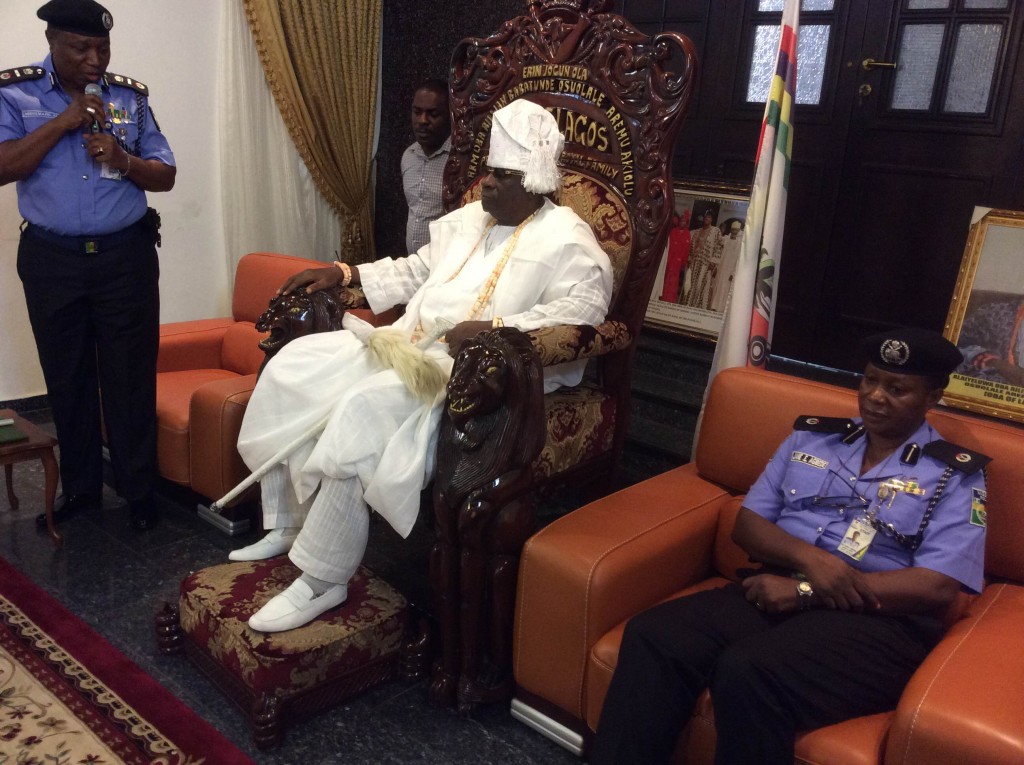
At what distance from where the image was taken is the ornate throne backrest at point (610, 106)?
9.03ft

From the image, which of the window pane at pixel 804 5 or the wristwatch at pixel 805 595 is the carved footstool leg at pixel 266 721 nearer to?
the wristwatch at pixel 805 595

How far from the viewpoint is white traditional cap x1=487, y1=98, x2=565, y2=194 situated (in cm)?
263

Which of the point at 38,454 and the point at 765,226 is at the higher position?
the point at 765,226

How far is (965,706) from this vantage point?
1.48 m

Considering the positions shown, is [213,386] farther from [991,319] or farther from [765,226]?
[991,319]

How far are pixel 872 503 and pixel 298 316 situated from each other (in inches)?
71.9

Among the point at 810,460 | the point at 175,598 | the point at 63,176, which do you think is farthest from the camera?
the point at 63,176

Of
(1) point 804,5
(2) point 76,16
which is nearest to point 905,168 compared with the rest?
(1) point 804,5

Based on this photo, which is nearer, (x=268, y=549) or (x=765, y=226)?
(x=268, y=549)

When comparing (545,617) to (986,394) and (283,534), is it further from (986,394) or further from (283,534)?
(986,394)

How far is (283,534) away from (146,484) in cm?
88

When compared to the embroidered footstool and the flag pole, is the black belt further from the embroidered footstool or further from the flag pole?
the flag pole

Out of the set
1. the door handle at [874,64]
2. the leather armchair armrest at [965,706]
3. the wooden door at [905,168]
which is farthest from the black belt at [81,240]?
the door handle at [874,64]

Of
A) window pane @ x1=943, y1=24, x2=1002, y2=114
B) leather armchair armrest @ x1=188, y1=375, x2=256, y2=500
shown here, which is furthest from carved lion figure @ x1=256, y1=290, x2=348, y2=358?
window pane @ x1=943, y1=24, x2=1002, y2=114
